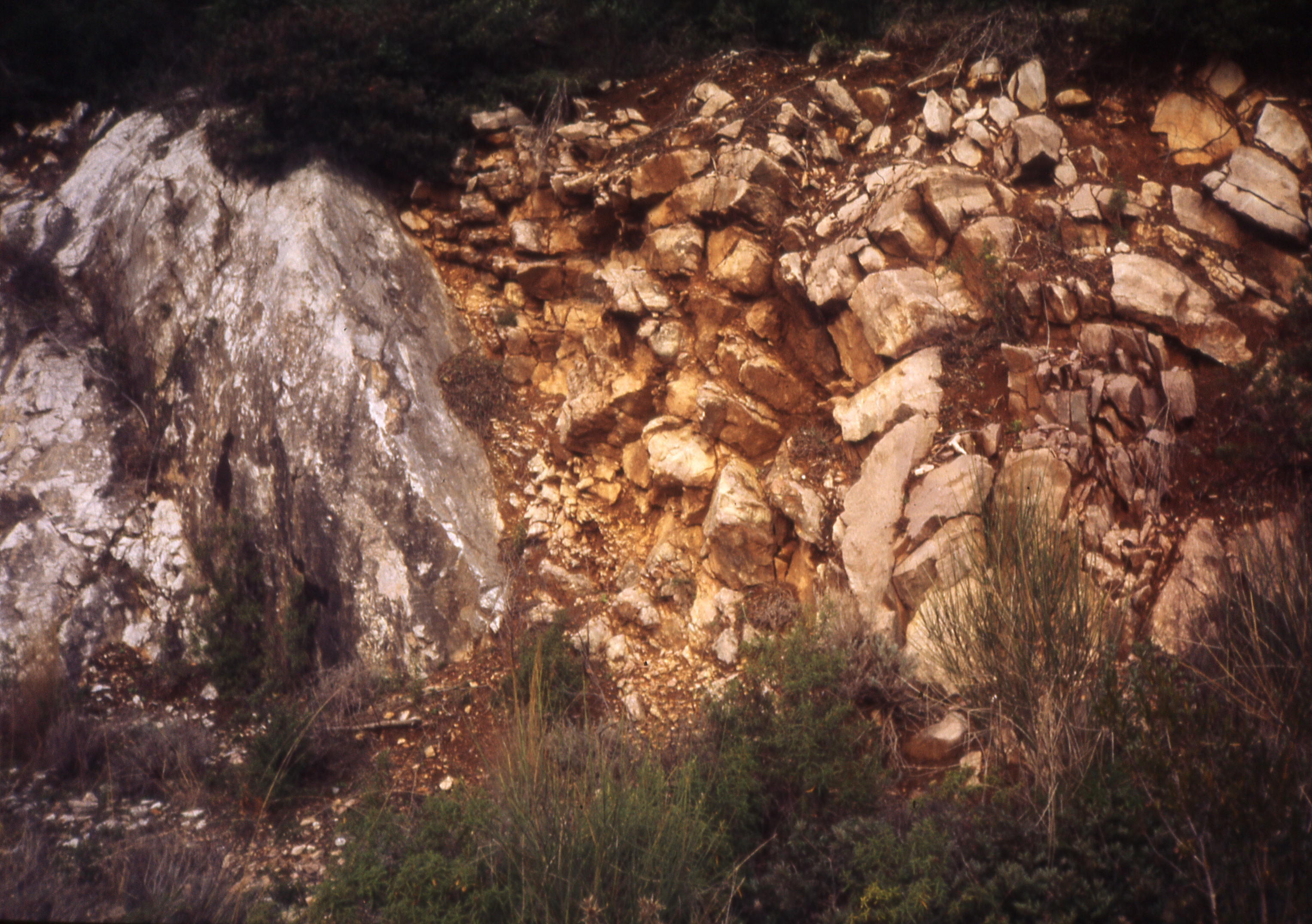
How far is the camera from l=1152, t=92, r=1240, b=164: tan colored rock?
6.20 metres

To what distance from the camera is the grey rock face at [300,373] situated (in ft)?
21.8

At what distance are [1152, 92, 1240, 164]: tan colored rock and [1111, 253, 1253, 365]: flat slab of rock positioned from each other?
1303 millimetres

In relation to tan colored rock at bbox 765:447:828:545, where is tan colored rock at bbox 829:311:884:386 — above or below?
above

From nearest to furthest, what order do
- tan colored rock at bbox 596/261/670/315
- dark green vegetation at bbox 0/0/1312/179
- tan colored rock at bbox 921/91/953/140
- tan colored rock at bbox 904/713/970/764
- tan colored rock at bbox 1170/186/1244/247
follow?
tan colored rock at bbox 904/713/970/764
tan colored rock at bbox 1170/186/1244/247
tan colored rock at bbox 921/91/953/140
tan colored rock at bbox 596/261/670/315
dark green vegetation at bbox 0/0/1312/179

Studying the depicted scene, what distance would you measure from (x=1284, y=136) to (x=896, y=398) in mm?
3728

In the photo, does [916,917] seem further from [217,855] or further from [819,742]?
[217,855]

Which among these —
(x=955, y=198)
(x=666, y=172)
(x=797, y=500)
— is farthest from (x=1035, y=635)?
(x=666, y=172)

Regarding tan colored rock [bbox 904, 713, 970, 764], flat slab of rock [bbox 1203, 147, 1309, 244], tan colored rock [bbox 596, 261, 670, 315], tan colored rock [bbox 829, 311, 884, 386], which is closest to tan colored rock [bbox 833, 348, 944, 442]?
tan colored rock [bbox 829, 311, 884, 386]

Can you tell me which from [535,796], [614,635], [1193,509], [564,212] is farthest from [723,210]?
[535,796]

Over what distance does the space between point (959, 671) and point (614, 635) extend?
2.90 meters

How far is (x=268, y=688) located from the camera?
20.4 feet

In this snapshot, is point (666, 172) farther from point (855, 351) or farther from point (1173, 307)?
point (1173, 307)

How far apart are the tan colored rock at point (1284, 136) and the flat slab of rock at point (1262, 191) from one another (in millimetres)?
94

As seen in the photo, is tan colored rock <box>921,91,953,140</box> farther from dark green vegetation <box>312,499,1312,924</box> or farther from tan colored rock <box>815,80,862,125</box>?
dark green vegetation <box>312,499,1312,924</box>
